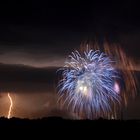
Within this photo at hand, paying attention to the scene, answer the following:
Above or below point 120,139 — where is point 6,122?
above

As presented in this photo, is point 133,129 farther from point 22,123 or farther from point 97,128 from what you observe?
point 22,123

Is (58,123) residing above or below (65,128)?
above

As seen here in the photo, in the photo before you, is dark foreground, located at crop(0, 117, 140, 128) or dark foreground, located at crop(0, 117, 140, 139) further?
dark foreground, located at crop(0, 117, 140, 128)

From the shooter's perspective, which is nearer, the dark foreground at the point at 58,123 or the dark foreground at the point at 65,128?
the dark foreground at the point at 65,128

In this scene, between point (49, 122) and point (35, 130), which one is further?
point (49, 122)

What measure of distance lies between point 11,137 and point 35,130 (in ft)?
69.7

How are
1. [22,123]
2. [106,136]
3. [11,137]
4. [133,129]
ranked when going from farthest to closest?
[22,123], [133,129], [106,136], [11,137]

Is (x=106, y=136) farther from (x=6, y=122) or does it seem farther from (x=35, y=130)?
(x=6, y=122)

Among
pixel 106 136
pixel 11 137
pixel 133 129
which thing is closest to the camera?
pixel 11 137

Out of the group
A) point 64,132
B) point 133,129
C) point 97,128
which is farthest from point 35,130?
point 133,129

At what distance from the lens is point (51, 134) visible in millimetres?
150875

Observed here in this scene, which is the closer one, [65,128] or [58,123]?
[65,128]

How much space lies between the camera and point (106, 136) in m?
150

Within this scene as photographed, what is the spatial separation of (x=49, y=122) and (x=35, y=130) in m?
18.2
